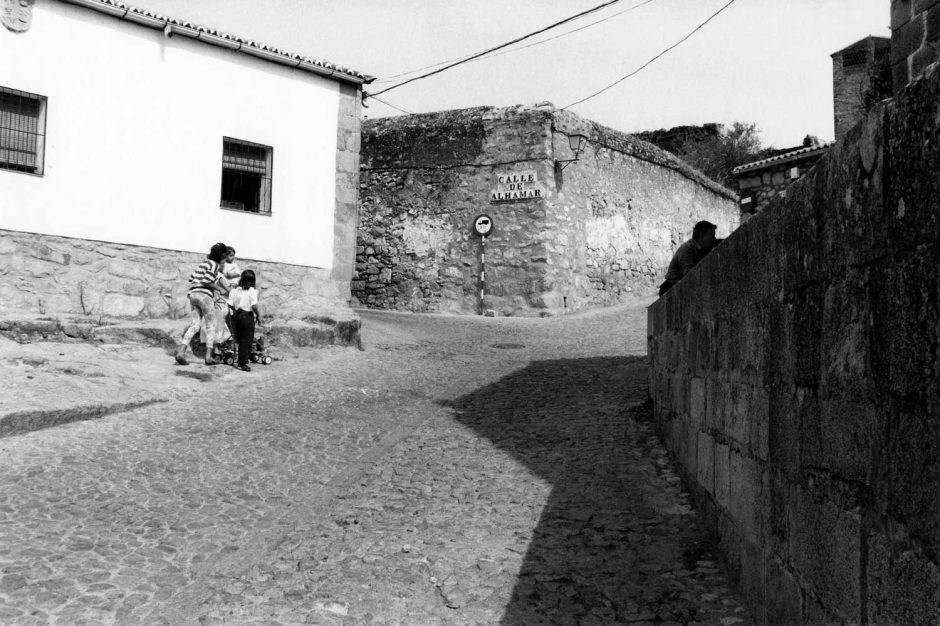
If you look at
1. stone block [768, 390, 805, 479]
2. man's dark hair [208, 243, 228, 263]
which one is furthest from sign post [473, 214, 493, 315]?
stone block [768, 390, 805, 479]

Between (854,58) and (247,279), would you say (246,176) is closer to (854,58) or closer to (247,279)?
(247,279)

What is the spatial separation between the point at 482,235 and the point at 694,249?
10891mm

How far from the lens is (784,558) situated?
108 inches

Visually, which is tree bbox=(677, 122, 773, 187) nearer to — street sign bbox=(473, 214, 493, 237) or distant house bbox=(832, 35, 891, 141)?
distant house bbox=(832, 35, 891, 141)

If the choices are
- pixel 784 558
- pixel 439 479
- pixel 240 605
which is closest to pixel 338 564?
pixel 240 605

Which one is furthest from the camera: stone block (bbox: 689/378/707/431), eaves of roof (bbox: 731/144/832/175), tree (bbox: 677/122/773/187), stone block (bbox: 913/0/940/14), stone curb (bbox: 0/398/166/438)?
tree (bbox: 677/122/773/187)

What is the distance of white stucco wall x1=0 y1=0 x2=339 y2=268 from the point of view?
36.3 ft

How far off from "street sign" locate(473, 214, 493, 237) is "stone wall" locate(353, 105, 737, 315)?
137 millimetres

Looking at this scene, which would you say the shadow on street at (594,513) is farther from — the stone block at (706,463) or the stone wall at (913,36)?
the stone wall at (913,36)

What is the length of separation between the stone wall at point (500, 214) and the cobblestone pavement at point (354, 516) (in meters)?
9.33

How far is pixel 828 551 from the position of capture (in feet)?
7.44

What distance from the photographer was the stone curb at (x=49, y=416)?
663 centimetres

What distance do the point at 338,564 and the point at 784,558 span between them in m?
2.33

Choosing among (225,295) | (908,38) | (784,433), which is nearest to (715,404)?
(784,433)
